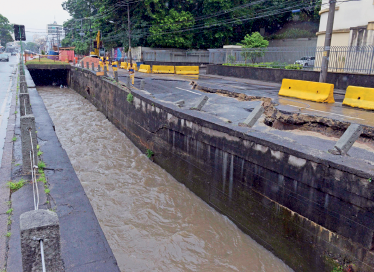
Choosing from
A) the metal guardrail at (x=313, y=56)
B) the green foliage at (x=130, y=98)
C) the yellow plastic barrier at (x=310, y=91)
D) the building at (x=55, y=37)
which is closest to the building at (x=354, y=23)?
the metal guardrail at (x=313, y=56)

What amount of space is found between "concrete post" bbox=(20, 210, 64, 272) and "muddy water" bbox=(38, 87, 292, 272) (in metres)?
3.85

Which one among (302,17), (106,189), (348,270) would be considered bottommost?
(106,189)

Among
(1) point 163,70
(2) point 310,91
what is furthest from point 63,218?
(1) point 163,70

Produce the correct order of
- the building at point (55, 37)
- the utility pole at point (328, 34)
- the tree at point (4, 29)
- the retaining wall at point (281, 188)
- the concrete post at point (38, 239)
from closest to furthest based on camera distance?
1. the concrete post at point (38, 239)
2. the retaining wall at point (281, 188)
3. the utility pole at point (328, 34)
4. the building at point (55, 37)
5. the tree at point (4, 29)

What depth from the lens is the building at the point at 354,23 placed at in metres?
16.7

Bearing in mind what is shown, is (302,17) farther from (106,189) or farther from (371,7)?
(106,189)

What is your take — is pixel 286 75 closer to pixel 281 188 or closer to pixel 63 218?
pixel 281 188

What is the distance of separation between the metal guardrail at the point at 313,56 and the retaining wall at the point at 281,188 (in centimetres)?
1046

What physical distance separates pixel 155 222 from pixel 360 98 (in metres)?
8.76

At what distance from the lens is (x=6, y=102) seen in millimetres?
13578

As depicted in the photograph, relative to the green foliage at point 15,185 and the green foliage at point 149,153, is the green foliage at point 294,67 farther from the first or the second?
the green foliage at point 15,185

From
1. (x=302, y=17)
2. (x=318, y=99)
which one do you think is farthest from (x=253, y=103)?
(x=302, y=17)

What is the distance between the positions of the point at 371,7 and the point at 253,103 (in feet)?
33.9

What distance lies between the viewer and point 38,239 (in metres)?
2.46
